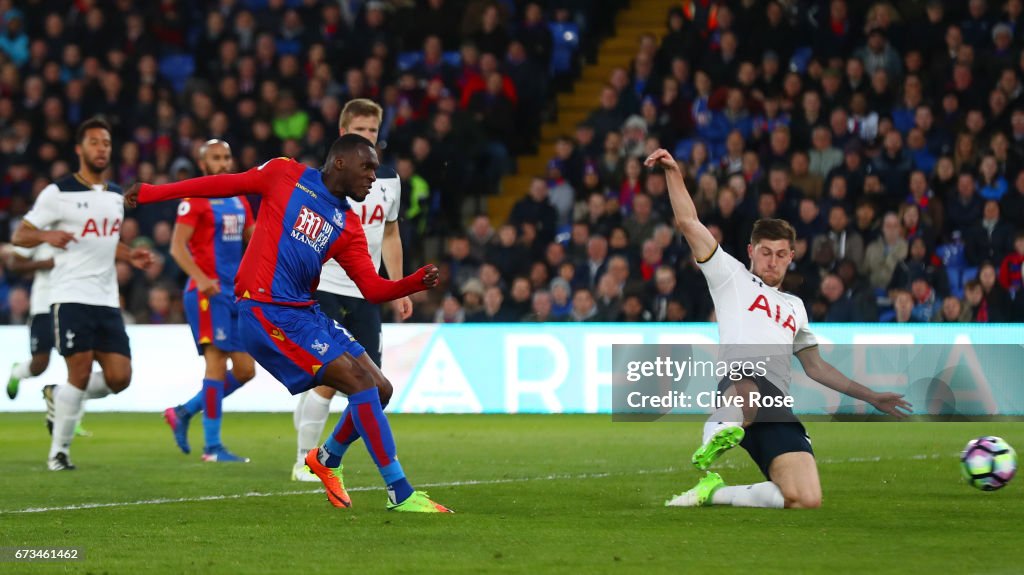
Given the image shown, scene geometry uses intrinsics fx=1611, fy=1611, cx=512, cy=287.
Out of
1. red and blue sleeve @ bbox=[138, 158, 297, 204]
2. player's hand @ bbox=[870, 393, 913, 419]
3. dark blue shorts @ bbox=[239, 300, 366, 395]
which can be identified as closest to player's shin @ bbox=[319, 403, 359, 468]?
dark blue shorts @ bbox=[239, 300, 366, 395]

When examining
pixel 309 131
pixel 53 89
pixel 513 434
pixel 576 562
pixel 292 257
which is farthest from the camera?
pixel 53 89

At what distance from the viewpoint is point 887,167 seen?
17.3 meters

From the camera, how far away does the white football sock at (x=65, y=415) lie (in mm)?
10914

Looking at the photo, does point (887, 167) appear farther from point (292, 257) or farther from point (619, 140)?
point (292, 257)

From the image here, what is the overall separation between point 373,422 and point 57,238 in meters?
3.68

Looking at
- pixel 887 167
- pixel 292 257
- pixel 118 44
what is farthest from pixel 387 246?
pixel 118 44

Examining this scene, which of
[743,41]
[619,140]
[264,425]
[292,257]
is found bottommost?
[264,425]

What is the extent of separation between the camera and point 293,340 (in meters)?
7.92

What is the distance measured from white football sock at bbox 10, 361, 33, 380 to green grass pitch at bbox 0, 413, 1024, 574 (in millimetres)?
665

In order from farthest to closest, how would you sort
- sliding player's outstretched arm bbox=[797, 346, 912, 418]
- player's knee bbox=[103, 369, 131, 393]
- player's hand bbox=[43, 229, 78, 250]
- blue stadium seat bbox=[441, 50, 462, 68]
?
blue stadium seat bbox=[441, 50, 462, 68]
player's knee bbox=[103, 369, 131, 393]
player's hand bbox=[43, 229, 78, 250]
sliding player's outstretched arm bbox=[797, 346, 912, 418]

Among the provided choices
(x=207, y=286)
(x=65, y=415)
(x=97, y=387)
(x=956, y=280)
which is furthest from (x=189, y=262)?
(x=956, y=280)

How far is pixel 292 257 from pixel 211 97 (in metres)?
14.0

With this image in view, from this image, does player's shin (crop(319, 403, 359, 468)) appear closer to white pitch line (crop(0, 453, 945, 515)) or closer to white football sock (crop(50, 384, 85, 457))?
white pitch line (crop(0, 453, 945, 515))

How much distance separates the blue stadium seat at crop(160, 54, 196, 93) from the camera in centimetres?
2256
